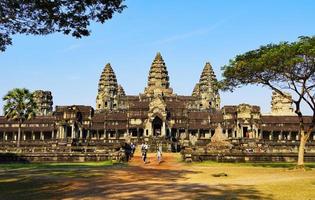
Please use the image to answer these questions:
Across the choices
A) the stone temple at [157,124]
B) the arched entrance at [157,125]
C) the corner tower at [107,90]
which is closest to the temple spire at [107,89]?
the corner tower at [107,90]

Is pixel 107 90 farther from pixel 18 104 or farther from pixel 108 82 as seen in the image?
pixel 18 104

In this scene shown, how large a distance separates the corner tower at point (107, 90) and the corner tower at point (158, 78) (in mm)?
15044

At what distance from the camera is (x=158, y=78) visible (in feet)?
349

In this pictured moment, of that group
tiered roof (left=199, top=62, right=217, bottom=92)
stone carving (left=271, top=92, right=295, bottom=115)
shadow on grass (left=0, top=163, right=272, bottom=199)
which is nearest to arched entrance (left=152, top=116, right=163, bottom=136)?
tiered roof (left=199, top=62, right=217, bottom=92)

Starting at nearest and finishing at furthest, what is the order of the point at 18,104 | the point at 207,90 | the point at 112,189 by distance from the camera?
the point at 112,189 → the point at 18,104 → the point at 207,90

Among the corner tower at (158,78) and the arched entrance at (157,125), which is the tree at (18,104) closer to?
the arched entrance at (157,125)

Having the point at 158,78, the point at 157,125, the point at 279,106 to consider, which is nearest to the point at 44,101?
the point at 158,78

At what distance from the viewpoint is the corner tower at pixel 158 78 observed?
104812 millimetres

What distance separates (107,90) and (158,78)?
62.5 feet

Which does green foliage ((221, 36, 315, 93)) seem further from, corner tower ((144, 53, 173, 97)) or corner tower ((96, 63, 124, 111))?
corner tower ((96, 63, 124, 111))

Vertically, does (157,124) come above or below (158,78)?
below

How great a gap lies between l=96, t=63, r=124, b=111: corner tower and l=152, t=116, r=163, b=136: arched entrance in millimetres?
44897

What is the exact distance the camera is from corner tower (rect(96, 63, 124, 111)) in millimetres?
118188

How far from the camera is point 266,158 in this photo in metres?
37.9
